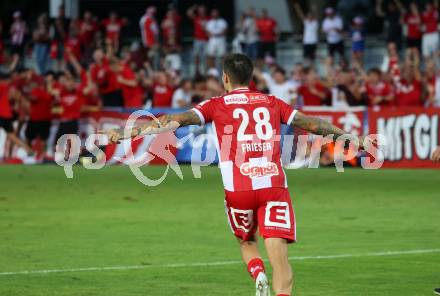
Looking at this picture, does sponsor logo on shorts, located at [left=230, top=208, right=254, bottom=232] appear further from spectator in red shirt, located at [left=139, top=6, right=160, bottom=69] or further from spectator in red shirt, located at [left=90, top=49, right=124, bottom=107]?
spectator in red shirt, located at [left=139, top=6, right=160, bottom=69]

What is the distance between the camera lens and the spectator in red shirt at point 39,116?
26578 mm

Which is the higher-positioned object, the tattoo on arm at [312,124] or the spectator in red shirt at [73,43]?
the tattoo on arm at [312,124]

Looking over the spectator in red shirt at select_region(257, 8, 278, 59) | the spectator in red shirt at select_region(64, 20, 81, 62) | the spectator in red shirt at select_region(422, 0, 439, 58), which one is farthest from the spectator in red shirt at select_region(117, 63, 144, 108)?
the spectator in red shirt at select_region(422, 0, 439, 58)

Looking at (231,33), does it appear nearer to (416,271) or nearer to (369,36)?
(369,36)

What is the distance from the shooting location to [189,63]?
36531mm

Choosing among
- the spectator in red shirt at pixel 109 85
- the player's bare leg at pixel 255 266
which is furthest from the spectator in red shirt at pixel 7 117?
the player's bare leg at pixel 255 266

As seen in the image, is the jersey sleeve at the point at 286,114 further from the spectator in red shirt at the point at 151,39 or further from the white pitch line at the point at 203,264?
the spectator in red shirt at the point at 151,39

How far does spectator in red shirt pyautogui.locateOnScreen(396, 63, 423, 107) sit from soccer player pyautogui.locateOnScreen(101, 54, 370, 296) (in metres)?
17.1

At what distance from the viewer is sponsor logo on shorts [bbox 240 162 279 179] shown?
8977mm

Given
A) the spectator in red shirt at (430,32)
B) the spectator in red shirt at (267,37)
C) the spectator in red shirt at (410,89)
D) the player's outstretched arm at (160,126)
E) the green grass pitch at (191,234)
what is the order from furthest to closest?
the spectator in red shirt at (267,37) < the spectator in red shirt at (430,32) < the spectator in red shirt at (410,89) < the green grass pitch at (191,234) < the player's outstretched arm at (160,126)

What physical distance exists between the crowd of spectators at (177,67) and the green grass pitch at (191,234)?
9.13 ft

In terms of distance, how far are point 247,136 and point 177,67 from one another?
25963 mm

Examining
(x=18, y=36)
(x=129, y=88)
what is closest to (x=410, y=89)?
(x=129, y=88)

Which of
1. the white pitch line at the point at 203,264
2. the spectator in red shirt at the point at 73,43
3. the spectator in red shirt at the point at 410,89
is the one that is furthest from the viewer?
the spectator in red shirt at the point at 73,43
